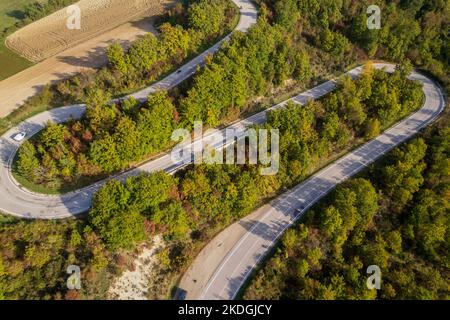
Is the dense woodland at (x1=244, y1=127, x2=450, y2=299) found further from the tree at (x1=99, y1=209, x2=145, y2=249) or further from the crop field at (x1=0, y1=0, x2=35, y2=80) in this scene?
the crop field at (x1=0, y1=0, x2=35, y2=80)

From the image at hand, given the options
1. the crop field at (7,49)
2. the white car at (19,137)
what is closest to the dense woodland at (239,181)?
the white car at (19,137)

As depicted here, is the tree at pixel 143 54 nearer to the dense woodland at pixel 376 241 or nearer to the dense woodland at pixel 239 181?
the dense woodland at pixel 239 181

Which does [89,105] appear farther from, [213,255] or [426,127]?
[426,127]

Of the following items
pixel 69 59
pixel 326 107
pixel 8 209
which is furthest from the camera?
pixel 69 59

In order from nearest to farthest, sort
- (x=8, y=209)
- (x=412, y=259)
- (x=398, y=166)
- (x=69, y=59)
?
(x=8, y=209) < (x=412, y=259) < (x=398, y=166) < (x=69, y=59)

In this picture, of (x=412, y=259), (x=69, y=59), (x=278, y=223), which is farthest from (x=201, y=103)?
(x=412, y=259)

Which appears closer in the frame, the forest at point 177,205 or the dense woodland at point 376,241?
the forest at point 177,205

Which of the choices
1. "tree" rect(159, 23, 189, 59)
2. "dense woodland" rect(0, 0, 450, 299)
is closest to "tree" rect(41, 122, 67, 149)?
"dense woodland" rect(0, 0, 450, 299)

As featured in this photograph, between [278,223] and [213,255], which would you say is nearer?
[213,255]
